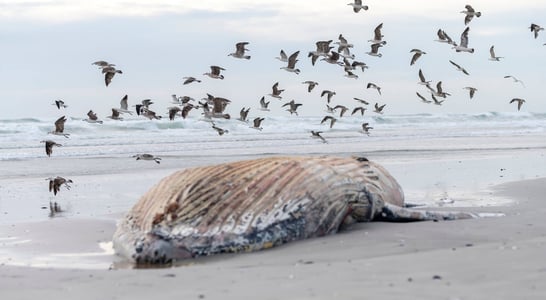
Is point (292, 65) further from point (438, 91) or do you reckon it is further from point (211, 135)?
point (211, 135)

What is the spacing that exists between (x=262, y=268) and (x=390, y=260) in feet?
3.64

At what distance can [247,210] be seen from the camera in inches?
384

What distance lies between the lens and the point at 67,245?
1086cm

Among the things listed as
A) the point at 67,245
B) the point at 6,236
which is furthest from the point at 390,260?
the point at 6,236

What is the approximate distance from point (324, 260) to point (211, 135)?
→ 41.2 m

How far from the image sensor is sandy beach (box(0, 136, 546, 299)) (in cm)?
699

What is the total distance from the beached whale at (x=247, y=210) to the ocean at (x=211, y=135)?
2100cm

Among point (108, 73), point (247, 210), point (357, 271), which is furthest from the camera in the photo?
point (108, 73)

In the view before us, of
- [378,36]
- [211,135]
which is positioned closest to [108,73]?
[378,36]

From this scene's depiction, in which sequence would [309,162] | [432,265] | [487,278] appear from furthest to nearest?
[309,162], [432,265], [487,278]

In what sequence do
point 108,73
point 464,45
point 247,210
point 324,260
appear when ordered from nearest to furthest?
point 324,260 < point 247,210 < point 108,73 < point 464,45

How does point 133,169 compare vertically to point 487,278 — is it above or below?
below

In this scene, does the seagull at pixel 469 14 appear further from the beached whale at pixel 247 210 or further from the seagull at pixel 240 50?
the beached whale at pixel 247 210

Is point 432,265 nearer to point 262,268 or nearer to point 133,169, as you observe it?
point 262,268
